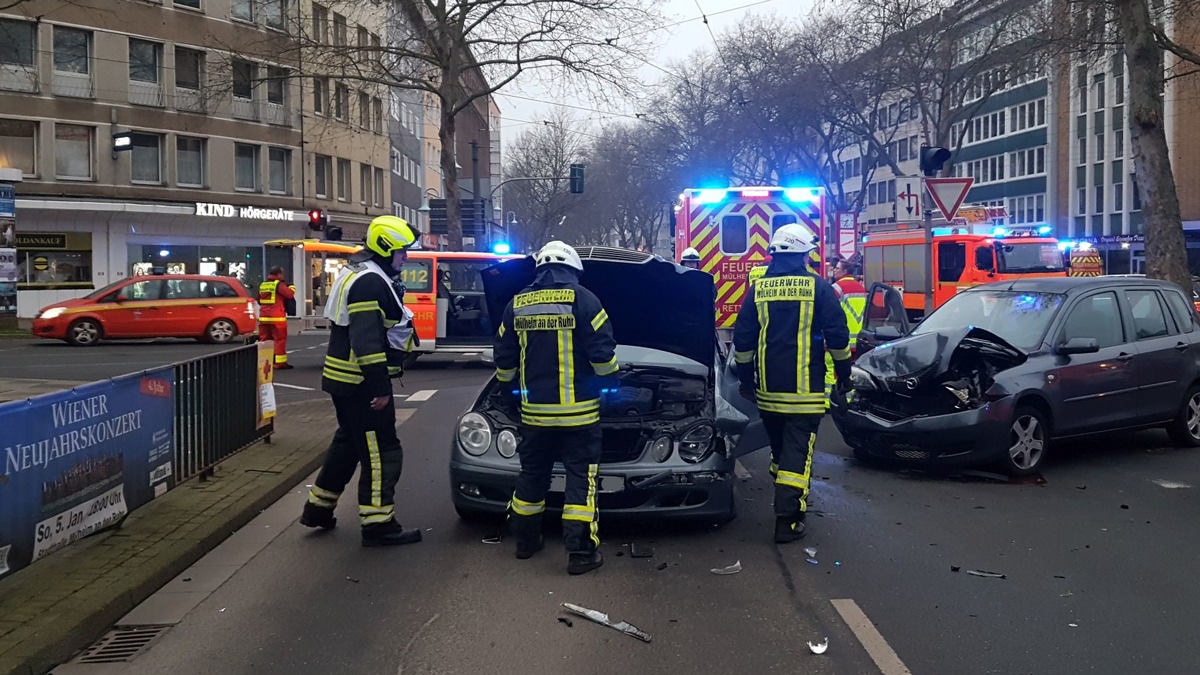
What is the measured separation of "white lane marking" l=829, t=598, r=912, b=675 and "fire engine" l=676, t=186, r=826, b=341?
10.8m

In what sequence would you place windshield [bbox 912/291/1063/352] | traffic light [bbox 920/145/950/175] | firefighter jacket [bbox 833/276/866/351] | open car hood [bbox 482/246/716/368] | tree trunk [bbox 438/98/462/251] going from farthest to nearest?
1. tree trunk [bbox 438/98/462/251]
2. traffic light [bbox 920/145/950/175]
3. firefighter jacket [bbox 833/276/866/351]
4. windshield [bbox 912/291/1063/352]
5. open car hood [bbox 482/246/716/368]

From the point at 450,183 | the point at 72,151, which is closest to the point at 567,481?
the point at 450,183

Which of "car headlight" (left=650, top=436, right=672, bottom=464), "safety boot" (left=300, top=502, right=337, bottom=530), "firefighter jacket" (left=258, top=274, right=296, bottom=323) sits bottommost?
"safety boot" (left=300, top=502, right=337, bottom=530)

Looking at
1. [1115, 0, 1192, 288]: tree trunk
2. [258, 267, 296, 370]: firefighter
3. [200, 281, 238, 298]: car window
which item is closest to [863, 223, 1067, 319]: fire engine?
[1115, 0, 1192, 288]: tree trunk

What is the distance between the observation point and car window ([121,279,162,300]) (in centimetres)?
2483

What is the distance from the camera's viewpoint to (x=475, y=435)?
22.3 feet

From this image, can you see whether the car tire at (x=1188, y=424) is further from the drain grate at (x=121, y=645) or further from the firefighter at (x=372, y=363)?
the drain grate at (x=121, y=645)

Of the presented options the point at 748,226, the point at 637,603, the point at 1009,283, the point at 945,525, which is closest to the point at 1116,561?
the point at 945,525

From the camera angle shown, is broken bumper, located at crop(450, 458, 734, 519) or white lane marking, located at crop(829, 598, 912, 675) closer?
white lane marking, located at crop(829, 598, 912, 675)

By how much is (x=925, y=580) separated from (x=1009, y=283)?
16.6ft

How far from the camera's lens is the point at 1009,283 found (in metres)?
10.1

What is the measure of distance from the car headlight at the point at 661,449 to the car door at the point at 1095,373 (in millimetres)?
3765

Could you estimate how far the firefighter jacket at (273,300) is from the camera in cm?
1659

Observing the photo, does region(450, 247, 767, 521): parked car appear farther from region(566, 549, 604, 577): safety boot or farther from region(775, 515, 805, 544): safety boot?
region(566, 549, 604, 577): safety boot
